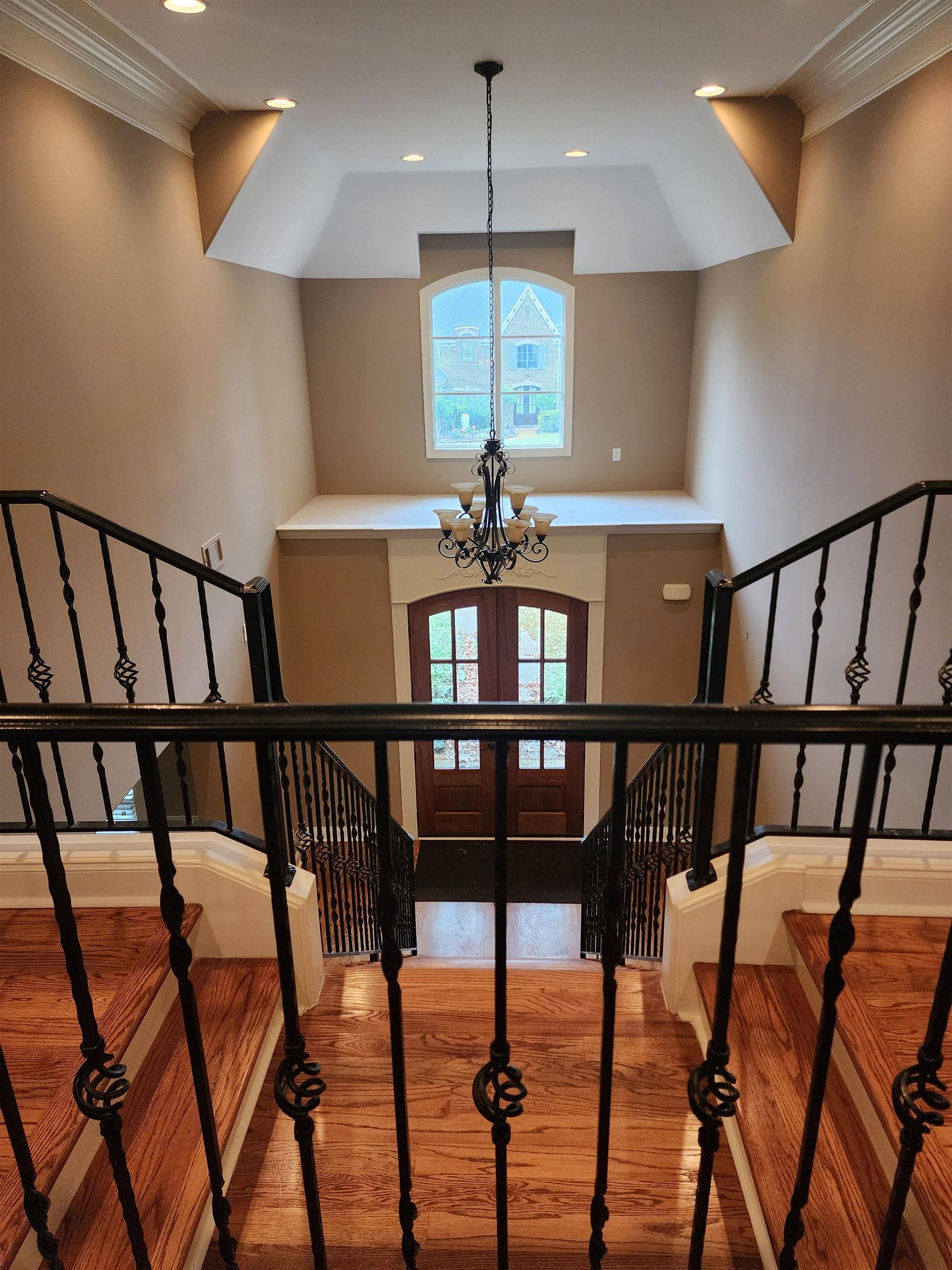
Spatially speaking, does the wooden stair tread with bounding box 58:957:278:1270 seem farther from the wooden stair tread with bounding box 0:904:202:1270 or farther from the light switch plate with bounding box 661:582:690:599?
the light switch plate with bounding box 661:582:690:599

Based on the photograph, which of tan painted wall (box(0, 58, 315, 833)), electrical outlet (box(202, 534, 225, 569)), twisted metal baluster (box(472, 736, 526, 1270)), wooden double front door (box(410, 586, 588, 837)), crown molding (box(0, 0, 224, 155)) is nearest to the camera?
twisted metal baluster (box(472, 736, 526, 1270))

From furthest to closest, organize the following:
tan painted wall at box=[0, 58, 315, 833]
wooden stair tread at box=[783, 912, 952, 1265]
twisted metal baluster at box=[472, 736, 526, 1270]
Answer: tan painted wall at box=[0, 58, 315, 833] → wooden stair tread at box=[783, 912, 952, 1265] → twisted metal baluster at box=[472, 736, 526, 1270]

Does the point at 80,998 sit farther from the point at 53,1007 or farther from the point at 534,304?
the point at 534,304

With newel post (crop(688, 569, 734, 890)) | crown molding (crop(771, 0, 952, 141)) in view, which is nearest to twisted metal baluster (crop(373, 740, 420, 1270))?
newel post (crop(688, 569, 734, 890))

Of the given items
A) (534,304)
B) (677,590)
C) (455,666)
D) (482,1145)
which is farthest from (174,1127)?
(534,304)

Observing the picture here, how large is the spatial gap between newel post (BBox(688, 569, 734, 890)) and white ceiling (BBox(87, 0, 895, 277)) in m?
2.42

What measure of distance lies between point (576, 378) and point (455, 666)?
105 inches

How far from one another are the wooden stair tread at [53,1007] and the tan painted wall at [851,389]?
2.97 meters

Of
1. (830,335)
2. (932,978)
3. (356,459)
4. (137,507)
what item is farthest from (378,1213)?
(356,459)

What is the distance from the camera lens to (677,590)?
6.39 metres

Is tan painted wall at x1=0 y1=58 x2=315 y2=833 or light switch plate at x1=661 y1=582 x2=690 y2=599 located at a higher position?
tan painted wall at x1=0 y1=58 x2=315 y2=833

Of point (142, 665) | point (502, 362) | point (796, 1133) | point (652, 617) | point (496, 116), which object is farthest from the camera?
point (502, 362)

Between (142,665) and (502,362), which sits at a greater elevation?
(502,362)

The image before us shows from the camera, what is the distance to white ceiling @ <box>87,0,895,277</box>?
316cm
